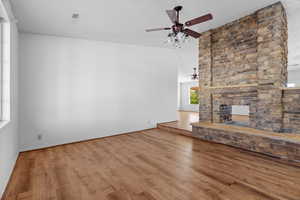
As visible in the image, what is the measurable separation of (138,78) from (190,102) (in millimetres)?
6894

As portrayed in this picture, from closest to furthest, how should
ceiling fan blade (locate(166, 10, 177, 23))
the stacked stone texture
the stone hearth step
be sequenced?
ceiling fan blade (locate(166, 10, 177, 23))
the stone hearth step
the stacked stone texture

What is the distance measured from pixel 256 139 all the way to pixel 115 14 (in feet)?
13.2

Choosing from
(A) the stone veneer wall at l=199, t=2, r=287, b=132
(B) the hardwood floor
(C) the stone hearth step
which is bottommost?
(B) the hardwood floor

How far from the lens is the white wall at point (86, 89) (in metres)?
3.85

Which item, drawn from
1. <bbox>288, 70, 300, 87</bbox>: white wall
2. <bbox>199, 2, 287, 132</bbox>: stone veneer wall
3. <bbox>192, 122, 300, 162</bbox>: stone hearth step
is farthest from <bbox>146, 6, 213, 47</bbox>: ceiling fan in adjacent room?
<bbox>288, 70, 300, 87</bbox>: white wall

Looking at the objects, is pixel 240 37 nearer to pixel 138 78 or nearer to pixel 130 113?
pixel 138 78

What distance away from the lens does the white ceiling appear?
291cm

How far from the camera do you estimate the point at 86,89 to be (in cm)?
454

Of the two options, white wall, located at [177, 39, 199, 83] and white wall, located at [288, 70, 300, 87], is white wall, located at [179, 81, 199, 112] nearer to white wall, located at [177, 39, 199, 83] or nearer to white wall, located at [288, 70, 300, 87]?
white wall, located at [177, 39, 199, 83]

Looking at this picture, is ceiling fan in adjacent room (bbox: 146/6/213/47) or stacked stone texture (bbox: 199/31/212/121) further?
stacked stone texture (bbox: 199/31/212/121)

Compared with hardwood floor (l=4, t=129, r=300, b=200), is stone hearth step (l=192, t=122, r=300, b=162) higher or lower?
higher

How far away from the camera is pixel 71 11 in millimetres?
3109

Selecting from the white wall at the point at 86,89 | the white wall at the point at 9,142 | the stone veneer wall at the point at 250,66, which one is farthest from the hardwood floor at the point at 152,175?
the stone veneer wall at the point at 250,66

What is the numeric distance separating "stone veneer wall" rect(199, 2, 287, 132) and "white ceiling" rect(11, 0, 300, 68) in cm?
33
